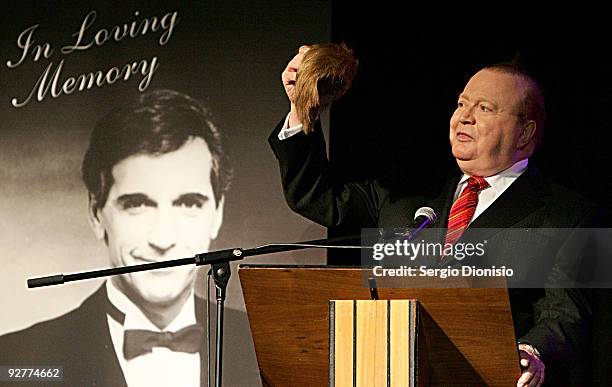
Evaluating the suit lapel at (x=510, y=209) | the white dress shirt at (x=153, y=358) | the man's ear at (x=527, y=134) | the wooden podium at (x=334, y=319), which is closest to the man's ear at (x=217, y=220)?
the white dress shirt at (x=153, y=358)

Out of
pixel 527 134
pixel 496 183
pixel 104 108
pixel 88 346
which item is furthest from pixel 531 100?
pixel 88 346

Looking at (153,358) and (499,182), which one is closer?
(499,182)

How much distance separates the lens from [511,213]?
4137 millimetres

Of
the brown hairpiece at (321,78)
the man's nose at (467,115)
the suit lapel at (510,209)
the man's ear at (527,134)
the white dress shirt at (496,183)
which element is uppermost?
the brown hairpiece at (321,78)

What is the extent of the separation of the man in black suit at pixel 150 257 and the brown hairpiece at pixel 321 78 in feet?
1.33

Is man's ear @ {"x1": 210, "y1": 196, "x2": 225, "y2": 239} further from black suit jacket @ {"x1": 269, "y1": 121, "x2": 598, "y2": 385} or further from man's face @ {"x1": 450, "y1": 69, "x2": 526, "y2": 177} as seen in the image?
man's face @ {"x1": 450, "y1": 69, "x2": 526, "y2": 177}

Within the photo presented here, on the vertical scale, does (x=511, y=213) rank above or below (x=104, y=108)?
below

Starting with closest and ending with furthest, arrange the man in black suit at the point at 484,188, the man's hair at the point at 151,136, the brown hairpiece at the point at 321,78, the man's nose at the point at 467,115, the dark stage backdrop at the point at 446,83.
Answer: the man in black suit at the point at 484,188 → the dark stage backdrop at the point at 446,83 → the man's nose at the point at 467,115 → the brown hairpiece at the point at 321,78 → the man's hair at the point at 151,136

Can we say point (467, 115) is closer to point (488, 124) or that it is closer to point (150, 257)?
point (488, 124)

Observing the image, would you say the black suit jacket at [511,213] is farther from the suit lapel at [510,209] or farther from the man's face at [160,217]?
Answer: the man's face at [160,217]

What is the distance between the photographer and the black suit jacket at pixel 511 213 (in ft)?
12.5

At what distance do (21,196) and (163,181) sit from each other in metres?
0.63

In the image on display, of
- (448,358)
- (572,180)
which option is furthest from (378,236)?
(448,358)

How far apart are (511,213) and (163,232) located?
4.70ft
